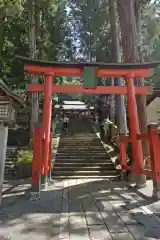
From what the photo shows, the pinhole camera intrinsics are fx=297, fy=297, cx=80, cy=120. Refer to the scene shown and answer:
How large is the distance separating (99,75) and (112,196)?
4.42 m

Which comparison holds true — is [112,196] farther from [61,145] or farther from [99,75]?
[61,145]

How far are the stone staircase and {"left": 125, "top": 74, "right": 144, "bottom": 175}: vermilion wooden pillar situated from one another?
397 cm

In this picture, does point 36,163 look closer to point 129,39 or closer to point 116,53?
point 129,39

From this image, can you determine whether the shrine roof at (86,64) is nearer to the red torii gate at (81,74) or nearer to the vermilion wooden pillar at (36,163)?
the red torii gate at (81,74)

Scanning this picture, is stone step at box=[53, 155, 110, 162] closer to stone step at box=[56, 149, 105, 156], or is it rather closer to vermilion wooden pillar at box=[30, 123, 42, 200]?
stone step at box=[56, 149, 105, 156]

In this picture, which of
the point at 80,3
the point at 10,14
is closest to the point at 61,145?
the point at 10,14

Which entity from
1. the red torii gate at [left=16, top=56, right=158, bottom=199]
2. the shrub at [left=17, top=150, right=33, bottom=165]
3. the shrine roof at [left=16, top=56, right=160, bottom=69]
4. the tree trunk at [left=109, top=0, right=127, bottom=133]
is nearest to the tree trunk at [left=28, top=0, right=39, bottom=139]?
the shrub at [left=17, top=150, right=33, bottom=165]

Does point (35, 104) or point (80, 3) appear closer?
point (35, 104)

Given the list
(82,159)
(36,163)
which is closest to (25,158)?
(82,159)

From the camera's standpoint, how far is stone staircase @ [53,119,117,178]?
1420 centimetres

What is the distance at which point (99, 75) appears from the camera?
1087 centimetres

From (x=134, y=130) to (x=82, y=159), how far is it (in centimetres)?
635

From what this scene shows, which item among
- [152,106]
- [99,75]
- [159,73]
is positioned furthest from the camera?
[159,73]

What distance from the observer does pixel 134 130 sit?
10461 mm
